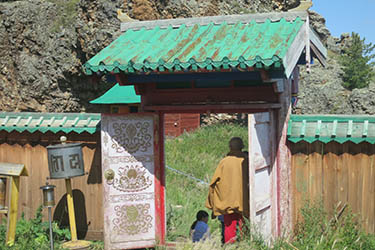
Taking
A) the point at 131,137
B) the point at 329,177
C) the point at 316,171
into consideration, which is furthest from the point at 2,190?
the point at 329,177

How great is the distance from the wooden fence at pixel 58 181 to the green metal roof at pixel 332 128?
3.31 metres

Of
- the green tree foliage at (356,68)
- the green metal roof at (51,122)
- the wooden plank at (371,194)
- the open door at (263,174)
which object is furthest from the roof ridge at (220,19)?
the green tree foliage at (356,68)

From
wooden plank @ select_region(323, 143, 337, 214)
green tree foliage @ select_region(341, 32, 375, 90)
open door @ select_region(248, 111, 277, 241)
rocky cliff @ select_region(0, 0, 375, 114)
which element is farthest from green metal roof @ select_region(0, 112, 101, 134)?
green tree foliage @ select_region(341, 32, 375, 90)

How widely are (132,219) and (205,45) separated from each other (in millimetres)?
Answer: 2880

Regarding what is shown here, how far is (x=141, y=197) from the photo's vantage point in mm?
7082

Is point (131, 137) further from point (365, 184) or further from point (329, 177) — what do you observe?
point (365, 184)

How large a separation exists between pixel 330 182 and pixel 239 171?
1441mm

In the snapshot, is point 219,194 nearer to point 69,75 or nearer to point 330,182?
point 330,182

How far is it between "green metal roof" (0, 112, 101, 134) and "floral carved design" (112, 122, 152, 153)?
799mm

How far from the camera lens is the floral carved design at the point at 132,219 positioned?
22.8ft

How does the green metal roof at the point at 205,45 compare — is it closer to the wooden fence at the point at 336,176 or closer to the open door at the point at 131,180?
the open door at the point at 131,180

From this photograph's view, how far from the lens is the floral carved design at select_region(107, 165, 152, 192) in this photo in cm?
695

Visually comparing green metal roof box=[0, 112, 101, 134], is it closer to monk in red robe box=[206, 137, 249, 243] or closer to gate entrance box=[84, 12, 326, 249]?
gate entrance box=[84, 12, 326, 249]

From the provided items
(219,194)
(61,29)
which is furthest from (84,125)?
(61,29)
